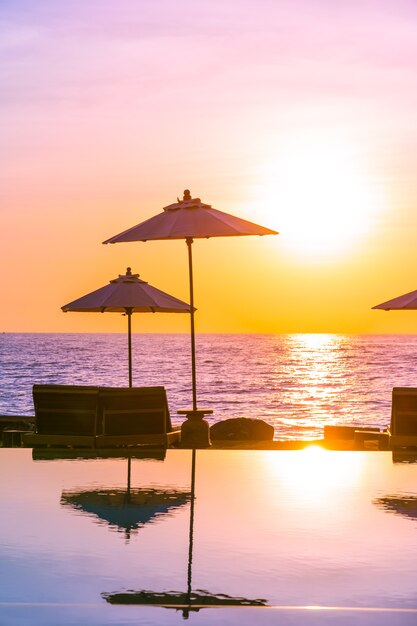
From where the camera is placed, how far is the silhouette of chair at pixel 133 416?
11414 millimetres

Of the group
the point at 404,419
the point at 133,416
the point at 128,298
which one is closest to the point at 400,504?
the point at 404,419

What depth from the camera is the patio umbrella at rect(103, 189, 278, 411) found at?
1189cm

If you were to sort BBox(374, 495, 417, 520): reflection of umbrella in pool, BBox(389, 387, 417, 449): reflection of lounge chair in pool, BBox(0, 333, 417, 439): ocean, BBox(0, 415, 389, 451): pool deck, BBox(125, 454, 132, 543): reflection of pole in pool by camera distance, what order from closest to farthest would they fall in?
1. BBox(125, 454, 132, 543): reflection of pole in pool
2. BBox(374, 495, 417, 520): reflection of umbrella in pool
3. BBox(389, 387, 417, 449): reflection of lounge chair in pool
4. BBox(0, 415, 389, 451): pool deck
5. BBox(0, 333, 417, 439): ocean

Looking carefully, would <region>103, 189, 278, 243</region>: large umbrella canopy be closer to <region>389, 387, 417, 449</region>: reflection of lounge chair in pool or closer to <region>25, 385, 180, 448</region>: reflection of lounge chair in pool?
<region>25, 385, 180, 448</region>: reflection of lounge chair in pool

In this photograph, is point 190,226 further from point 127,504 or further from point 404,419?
point 127,504

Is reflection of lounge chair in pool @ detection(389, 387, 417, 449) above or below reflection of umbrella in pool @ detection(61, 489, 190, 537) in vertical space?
above

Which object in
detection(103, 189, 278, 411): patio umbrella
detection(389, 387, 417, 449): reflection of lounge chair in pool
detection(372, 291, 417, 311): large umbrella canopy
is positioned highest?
detection(103, 189, 278, 411): patio umbrella

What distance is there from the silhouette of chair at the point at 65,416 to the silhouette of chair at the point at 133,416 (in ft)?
0.40

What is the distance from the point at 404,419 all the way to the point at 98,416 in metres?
3.53

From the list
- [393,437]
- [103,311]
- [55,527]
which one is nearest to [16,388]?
[103,311]

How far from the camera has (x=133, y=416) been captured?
11.5m

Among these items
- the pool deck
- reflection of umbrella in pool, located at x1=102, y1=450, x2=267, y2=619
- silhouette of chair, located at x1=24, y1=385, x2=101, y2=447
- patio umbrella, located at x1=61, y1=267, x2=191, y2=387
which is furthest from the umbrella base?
reflection of umbrella in pool, located at x1=102, y1=450, x2=267, y2=619

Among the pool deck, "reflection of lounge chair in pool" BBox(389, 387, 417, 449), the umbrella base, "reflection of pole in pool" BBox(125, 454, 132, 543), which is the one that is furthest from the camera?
the pool deck

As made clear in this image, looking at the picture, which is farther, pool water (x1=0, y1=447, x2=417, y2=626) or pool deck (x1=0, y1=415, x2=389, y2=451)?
pool deck (x1=0, y1=415, x2=389, y2=451)
